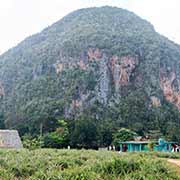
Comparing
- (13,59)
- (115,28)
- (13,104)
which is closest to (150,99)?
(13,104)

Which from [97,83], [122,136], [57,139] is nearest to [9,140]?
Result: [57,139]

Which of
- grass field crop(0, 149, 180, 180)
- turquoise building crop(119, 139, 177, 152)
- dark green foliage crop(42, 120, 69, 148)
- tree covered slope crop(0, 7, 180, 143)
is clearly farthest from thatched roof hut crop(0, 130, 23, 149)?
grass field crop(0, 149, 180, 180)

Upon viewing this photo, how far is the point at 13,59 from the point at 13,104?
92.1ft

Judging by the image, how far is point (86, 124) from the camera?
171 ft

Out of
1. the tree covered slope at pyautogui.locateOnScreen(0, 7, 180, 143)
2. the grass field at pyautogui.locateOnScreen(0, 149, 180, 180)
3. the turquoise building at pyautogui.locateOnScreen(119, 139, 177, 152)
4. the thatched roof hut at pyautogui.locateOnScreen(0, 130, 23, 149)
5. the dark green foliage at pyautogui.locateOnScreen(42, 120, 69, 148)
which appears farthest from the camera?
the tree covered slope at pyautogui.locateOnScreen(0, 7, 180, 143)

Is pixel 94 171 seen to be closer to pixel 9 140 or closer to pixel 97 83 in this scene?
pixel 9 140

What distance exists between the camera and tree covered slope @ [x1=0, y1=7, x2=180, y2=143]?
65688mm

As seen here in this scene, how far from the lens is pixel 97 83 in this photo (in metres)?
78.1

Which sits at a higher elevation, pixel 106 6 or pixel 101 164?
pixel 106 6

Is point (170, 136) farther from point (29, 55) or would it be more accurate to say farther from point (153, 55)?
point (29, 55)

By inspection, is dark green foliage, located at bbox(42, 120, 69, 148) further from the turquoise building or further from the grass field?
the grass field

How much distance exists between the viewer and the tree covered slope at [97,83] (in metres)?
65.7

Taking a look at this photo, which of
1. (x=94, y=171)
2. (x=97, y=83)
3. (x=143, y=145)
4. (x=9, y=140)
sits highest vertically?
(x=97, y=83)

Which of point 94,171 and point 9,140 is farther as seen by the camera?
point 9,140
